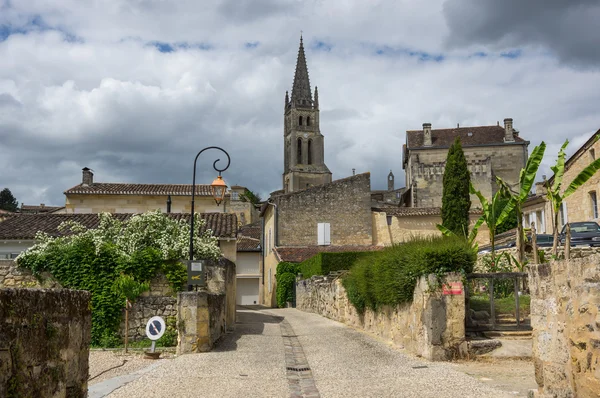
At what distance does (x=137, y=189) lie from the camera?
38.9m

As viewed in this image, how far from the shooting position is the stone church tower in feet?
318

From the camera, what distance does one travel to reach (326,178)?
9762 cm

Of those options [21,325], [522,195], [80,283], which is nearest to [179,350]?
[80,283]

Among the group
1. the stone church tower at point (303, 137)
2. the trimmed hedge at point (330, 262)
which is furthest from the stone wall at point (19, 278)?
the stone church tower at point (303, 137)

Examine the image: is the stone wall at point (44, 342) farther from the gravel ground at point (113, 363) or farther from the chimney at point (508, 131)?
the chimney at point (508, 131)

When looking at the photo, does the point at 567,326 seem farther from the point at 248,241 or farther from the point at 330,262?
the point at 248,241

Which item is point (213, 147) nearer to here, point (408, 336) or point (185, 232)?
point (185, 232)

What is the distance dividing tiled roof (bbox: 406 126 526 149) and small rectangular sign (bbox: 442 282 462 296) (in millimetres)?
53437

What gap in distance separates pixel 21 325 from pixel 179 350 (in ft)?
27.4

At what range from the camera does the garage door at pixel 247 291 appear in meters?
41.4

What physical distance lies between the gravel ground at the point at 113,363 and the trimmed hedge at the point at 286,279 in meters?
20.0

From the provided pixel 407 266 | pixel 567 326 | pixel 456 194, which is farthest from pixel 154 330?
pixel 456 194

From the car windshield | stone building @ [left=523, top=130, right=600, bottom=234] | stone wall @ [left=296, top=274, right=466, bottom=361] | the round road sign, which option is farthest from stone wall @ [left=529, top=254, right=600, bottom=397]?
stone building @ [left=523, top=130, right=600, bottom=234]

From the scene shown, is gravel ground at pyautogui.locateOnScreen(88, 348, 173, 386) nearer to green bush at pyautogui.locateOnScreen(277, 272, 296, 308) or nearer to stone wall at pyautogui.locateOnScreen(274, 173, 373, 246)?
green bush at pyautogui.locateOnScreen(277, 272, 296, 308)
